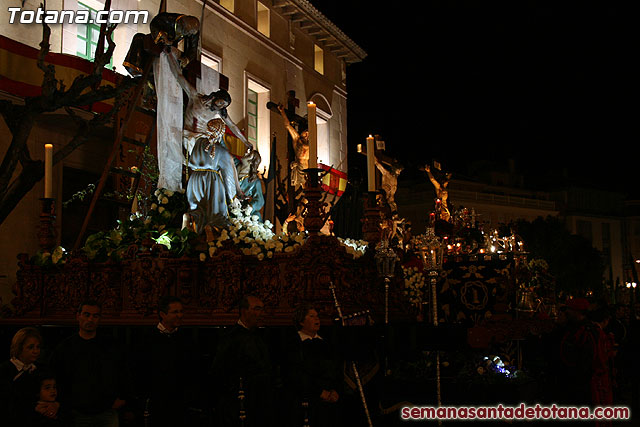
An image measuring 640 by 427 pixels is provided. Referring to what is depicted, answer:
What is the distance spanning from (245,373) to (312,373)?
0.55 m

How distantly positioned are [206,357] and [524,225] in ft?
139

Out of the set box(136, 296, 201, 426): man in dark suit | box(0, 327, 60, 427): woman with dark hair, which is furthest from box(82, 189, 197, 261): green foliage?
box(0, 327, 60, 427): woman with dark hair

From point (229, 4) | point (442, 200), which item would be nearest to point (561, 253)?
point (229, 4)

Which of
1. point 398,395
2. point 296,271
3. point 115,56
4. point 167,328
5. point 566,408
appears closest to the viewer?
point 167,328

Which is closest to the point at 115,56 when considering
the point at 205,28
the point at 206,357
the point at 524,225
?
the point at 205,28

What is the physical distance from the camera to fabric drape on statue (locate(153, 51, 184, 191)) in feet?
30.9

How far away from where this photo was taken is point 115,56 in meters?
16.0

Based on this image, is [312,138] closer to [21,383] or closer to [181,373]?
[181,373]

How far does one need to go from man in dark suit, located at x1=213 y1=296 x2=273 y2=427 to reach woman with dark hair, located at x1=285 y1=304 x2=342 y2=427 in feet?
0.74

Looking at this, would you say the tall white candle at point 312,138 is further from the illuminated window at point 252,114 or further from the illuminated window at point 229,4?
the illuminated window at point 229,4

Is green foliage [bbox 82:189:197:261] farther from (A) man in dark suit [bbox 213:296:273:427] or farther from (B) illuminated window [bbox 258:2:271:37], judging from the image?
(B) illuminated window [bbox 258:2:271:37]

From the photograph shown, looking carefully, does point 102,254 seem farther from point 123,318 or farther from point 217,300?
point 217,300

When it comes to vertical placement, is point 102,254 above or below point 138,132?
below

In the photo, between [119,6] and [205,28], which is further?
[205,28]
